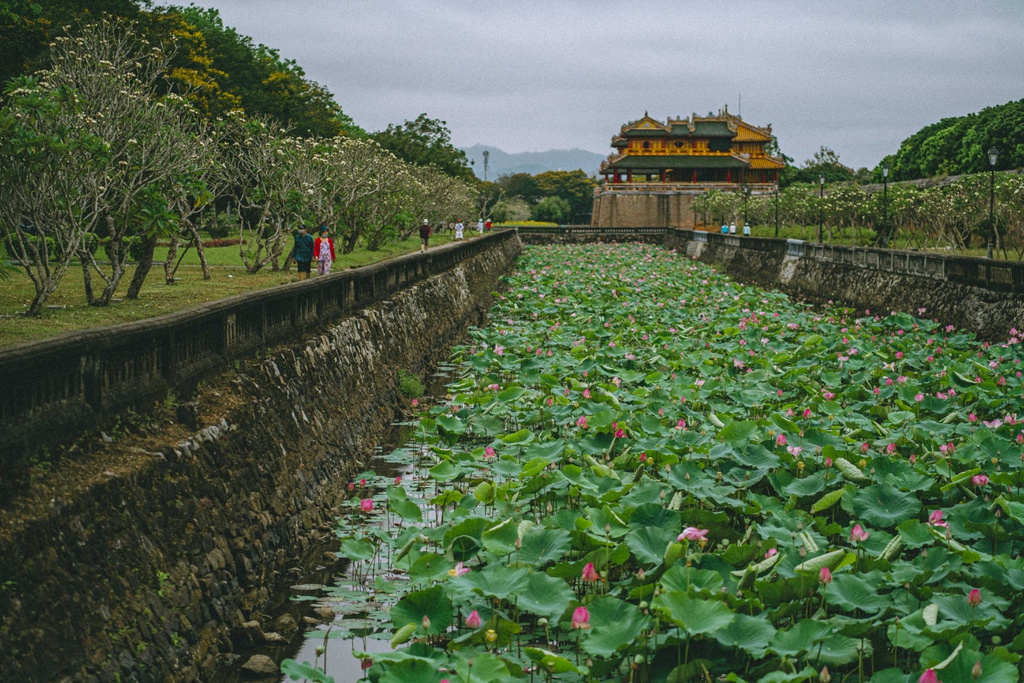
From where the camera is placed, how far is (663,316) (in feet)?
55.4

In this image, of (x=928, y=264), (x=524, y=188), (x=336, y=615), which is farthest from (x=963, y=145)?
(x=336, y=615)

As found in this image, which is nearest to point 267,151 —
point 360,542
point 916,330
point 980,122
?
point 916,330

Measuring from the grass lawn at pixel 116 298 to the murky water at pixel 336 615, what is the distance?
229 centimetres

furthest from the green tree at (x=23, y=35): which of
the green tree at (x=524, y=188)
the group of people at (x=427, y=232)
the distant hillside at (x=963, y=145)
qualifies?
the green tree at (x=524, y=188)

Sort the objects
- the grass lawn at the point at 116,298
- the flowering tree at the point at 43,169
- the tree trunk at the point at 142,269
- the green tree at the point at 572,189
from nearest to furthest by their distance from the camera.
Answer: the grass lawn at the point at 116,298 < the flowering tree at the point at 43,169 < the tree trunk at the point at 142,269 < the green tree at the point at 572,189

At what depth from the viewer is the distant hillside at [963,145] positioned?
51.4 meters

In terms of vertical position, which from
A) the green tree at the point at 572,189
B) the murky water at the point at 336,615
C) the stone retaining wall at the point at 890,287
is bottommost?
the murky water at the point at 336,615

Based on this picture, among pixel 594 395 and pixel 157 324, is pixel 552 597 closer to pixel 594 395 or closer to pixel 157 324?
pixel 157 324

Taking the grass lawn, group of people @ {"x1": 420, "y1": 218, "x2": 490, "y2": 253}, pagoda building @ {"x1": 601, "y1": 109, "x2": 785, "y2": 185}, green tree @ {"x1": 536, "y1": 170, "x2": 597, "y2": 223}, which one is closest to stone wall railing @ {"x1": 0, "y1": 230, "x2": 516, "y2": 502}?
the grass lawn

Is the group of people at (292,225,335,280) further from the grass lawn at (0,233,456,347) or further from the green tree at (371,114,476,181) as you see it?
the green tree at (371,114,476,181)

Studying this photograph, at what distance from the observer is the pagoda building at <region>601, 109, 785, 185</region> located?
77.0m

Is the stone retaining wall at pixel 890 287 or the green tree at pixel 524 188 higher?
the green tree at pixel 524 188

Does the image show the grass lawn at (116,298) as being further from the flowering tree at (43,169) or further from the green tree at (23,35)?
the green tree at (23,35)

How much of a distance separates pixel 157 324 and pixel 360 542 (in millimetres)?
1773
